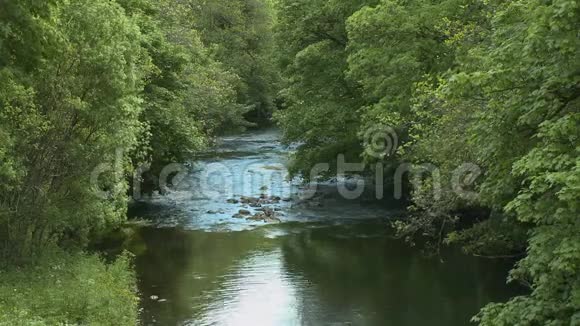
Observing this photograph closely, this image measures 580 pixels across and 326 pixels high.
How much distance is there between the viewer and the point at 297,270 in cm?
2295

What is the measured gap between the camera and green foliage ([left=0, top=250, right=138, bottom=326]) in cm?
1381

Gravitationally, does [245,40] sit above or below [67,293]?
above

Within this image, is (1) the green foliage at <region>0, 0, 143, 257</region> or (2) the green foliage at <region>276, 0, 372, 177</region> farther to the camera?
(2) the green foliage at <region>276, 0, 372, 177</region>

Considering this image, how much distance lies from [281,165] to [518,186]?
1219 inches

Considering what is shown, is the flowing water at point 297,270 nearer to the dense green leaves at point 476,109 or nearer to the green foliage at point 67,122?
the dense green leaves at point 476,109

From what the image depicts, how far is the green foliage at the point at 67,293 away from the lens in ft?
45.3

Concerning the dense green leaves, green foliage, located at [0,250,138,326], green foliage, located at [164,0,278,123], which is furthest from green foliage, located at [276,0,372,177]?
green foliage, located at [164,0,278,123]

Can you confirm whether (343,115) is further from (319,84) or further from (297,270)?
(297,270)

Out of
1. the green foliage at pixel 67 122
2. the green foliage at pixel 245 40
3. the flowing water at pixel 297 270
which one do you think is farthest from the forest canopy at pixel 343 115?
the green foliage at pixel 245 40

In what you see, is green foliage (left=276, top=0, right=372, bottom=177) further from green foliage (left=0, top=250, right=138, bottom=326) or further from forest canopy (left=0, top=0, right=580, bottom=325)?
green foliage (left=0, top=250, right=138, bottom=326)

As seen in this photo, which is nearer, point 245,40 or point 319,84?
point 319,84

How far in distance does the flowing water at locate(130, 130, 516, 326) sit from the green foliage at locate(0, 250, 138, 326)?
1.29m

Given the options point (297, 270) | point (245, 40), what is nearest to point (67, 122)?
point (297, 270)

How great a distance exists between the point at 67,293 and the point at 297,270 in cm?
899
